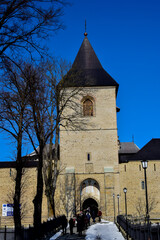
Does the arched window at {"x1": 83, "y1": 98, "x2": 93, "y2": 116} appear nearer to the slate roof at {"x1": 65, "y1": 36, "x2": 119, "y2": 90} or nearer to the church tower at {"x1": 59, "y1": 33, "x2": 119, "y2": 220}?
the church tower at {"x1": 59, "y1": 33, "x2": 119, "y2": 220}

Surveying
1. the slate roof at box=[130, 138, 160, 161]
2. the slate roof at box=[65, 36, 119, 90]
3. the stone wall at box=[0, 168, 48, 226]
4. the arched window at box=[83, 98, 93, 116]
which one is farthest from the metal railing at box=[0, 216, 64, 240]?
the slate roof at box=[130, 138, 160, 161]

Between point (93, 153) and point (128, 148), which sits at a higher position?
point (128, 148)

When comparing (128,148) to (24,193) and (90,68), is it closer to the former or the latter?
(90,68)

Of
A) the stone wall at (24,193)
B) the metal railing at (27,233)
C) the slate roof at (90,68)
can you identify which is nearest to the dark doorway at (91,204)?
the stone wall at (24,193)

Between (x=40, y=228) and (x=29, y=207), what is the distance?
60.4 feet

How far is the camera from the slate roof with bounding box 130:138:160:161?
3438cm

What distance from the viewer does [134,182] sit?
32.9 metres

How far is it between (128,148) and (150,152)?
13243 millimetres

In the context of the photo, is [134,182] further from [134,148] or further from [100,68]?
[134,148]

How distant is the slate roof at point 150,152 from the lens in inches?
1353

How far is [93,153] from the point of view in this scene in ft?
106

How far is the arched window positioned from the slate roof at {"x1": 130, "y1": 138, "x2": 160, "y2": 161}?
643 centimetres

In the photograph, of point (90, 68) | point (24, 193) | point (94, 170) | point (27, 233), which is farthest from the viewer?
point (90, 68)

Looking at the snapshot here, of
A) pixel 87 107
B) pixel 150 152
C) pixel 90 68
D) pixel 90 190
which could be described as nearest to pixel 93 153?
pixel 90 190
